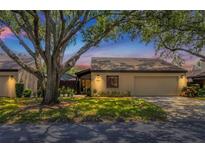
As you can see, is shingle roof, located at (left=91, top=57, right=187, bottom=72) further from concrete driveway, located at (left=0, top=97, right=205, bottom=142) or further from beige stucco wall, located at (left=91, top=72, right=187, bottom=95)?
concrete driveway, located at (left=0, top=97, right=205, bottom=142)

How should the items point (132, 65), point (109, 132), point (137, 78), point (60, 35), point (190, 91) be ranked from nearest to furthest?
point (109, 132) → point (60, 35) → point (190, 91) → point (137, 78) → point (132, 65)

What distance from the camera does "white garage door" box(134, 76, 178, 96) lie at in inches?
934

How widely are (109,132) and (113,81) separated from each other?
49.4 ft

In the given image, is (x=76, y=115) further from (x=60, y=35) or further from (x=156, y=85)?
(x=156, y=85)

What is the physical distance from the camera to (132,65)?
81.0ft

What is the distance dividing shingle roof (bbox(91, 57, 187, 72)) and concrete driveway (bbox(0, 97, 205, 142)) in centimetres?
1343

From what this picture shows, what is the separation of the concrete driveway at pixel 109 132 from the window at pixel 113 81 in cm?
1293

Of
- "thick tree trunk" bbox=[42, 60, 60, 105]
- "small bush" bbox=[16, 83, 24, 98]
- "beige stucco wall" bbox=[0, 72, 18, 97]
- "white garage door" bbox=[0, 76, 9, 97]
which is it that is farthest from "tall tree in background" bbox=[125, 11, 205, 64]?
"white garage door" bbox=[0, 76, 9, 97]

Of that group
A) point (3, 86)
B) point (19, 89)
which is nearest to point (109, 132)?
point (19, 89)

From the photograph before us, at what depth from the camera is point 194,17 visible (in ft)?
45.9

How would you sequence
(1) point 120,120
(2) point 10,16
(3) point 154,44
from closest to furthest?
(1) point 120,120, (2) point 10,16, (3) point 154,44
